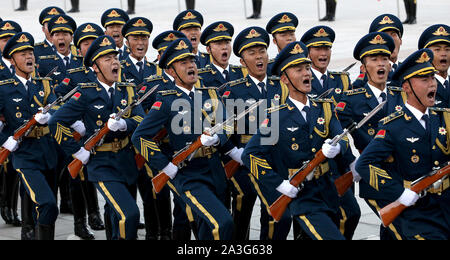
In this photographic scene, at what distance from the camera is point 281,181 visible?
7.53 metres

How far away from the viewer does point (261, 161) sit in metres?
7.62

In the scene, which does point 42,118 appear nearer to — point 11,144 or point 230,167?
point 11,144

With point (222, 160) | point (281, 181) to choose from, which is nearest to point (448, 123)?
point (281, 181)

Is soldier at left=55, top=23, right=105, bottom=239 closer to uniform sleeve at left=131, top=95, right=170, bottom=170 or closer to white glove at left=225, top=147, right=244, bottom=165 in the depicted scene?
white glove at left=225, top=147, right=244, bottom=165

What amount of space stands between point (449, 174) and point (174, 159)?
96.1 inches

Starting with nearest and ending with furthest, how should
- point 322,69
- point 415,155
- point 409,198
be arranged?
point 409,198, point 415,155, point 322,69

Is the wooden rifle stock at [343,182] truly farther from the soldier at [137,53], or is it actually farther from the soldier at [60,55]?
the soldier at [60,55]

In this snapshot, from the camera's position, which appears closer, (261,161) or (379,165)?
(379,165)

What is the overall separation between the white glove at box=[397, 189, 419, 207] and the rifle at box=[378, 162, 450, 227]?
0.04m

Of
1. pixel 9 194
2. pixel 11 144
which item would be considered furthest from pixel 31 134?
pixel 9 194

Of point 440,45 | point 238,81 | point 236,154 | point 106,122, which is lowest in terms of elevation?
point 236,154

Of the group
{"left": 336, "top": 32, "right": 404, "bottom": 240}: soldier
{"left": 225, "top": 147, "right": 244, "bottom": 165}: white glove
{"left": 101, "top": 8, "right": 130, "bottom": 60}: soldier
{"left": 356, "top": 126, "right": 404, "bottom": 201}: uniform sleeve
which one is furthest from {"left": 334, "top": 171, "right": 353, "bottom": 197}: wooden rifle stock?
{"left": 101, "top": 8, "right": 130, "bottom": 60}: soldier

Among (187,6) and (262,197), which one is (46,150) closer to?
(262,197)

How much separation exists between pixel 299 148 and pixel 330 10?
54.5 ft
